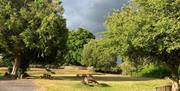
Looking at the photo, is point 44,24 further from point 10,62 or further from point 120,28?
point 120,28

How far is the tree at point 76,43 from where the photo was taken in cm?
15100

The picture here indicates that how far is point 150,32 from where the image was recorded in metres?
34.0

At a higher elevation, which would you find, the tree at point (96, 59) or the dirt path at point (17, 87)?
the tree at point (96, 59)

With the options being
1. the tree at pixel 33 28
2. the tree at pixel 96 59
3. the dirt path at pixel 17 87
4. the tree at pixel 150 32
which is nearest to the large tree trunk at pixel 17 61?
the tree at pixel 33 28

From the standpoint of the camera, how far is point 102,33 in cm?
4241

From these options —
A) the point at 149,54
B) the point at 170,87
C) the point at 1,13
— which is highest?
the point at 1,13

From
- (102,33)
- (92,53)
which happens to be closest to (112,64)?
(92,53)

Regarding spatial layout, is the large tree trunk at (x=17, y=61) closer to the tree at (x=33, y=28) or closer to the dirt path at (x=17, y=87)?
the tree at (x=33, y=28)

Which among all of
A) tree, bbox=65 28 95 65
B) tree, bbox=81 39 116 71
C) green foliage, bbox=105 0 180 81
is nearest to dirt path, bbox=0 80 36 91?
green foliage, bbox=105 0 180 81

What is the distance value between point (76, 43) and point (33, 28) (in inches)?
3878

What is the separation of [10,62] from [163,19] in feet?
156

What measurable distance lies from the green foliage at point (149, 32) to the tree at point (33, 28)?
22.7 metres

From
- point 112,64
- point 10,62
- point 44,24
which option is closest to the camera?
point 44,24

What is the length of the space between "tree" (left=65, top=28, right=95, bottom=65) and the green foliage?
352ft
